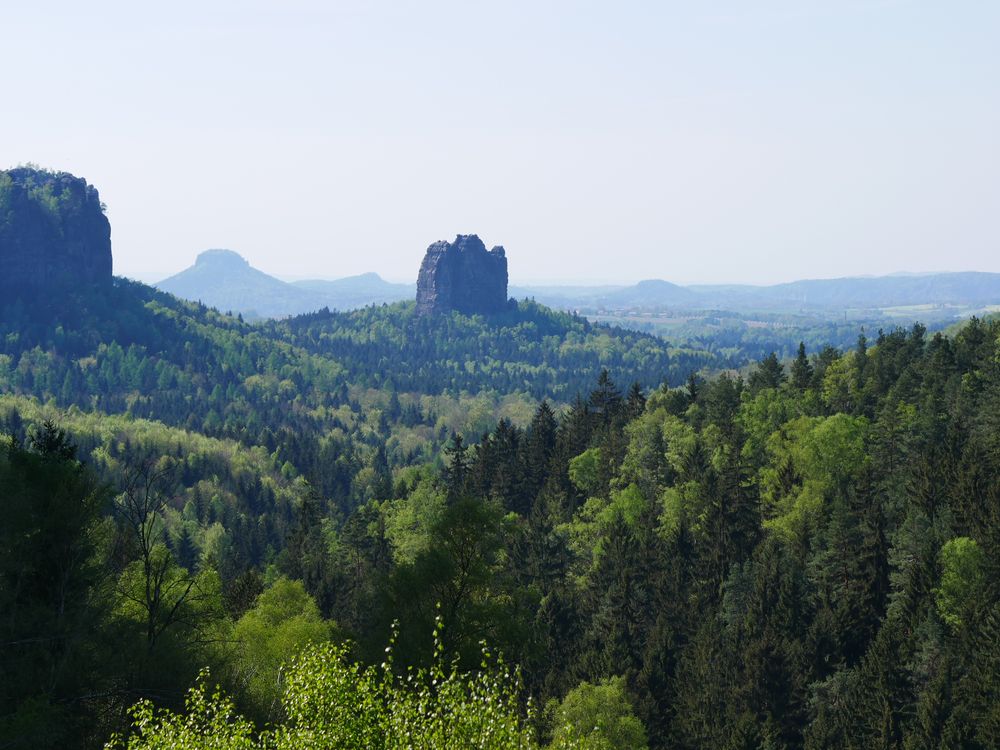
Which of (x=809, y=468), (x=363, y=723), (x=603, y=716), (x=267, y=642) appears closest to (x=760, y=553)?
(x=809, y=468)

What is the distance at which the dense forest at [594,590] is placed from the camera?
2891cm

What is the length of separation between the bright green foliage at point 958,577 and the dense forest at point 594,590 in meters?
0.22

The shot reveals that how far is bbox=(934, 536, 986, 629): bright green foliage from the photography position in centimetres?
6550

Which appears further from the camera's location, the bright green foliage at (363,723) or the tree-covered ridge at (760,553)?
the tree-covered ridge at (760,553)

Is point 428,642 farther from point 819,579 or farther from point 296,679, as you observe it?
point 819,579

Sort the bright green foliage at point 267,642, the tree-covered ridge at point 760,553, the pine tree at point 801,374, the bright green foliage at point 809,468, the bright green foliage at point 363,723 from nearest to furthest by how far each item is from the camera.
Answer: the bright green foliage at point 363,723, the bright green foliage at point 267,642, the tree-covered ridge at point 760,553, the bright green foliage at point 809,468, the pine tree at point 801,374

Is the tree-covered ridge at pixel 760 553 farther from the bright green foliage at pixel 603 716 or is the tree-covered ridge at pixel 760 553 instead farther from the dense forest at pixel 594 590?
the bright green foliage at pixel 603 716

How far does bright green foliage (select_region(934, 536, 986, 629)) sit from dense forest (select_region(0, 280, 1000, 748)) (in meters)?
0.22

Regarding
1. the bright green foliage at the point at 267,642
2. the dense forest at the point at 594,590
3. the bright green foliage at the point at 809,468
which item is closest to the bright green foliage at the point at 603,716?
the dense forest at the point at 594,590

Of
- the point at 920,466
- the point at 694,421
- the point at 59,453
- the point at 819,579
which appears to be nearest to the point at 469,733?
the point at 59,453

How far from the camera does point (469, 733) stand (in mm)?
22516

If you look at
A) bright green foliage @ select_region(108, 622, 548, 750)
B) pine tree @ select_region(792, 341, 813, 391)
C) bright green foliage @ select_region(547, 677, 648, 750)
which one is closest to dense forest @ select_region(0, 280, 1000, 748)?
bright green foliage @ select_region(108, 622, 548, 750)

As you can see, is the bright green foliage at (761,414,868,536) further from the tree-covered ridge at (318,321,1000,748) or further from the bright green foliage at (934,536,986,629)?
the bright green foliage at (934,536,986,629)

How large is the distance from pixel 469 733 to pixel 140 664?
1559 cm
